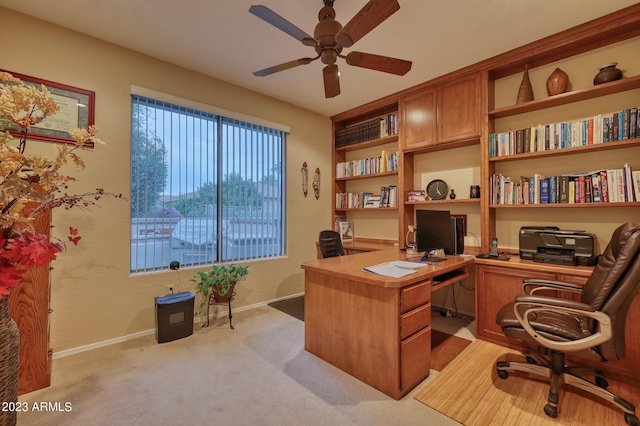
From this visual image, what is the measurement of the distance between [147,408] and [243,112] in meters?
3.06

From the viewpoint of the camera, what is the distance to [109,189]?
2598 millimetres

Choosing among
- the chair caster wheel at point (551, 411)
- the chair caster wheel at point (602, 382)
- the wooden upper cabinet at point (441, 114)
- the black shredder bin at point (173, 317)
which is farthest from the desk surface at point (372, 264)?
the wooden upper cabinet at point (441, 114)

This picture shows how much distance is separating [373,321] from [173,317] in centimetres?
190

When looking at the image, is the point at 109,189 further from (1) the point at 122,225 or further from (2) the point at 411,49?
(2) the point at 411,49

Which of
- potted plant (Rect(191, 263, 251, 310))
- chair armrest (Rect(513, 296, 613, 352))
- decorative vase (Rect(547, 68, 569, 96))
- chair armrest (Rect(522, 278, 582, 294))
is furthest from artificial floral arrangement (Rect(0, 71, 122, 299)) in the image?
decorative vase (Rect(547, 68, 569, 96))

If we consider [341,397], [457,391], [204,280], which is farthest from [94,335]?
[457,391]

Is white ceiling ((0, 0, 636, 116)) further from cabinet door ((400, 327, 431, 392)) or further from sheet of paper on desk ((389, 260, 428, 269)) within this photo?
cabinet door ((400, 327, 431, 392))

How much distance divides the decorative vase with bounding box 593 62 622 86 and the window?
3310 mm

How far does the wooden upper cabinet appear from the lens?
3.06m

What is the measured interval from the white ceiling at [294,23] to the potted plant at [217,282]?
2.21 metres

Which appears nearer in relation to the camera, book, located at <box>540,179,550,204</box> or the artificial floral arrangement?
the artificial floral arrangement

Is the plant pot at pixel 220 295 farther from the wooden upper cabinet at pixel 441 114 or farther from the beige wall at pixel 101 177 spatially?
the wooden upper cabinet at pixel 441 114

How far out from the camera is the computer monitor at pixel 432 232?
8.65 ft

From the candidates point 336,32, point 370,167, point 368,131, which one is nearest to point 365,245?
point 370,167
